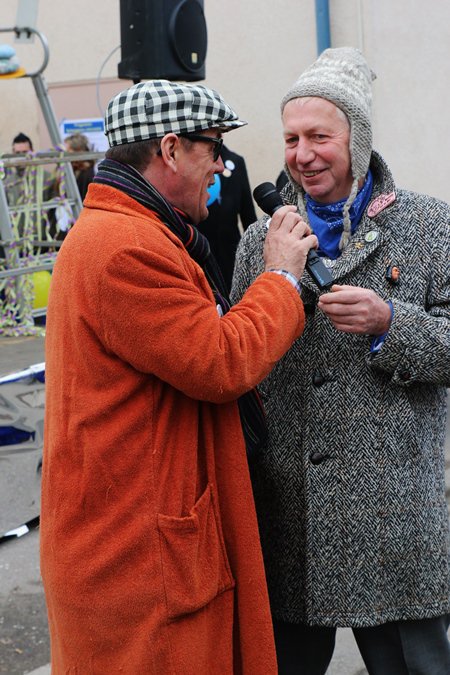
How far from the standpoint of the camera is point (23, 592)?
13.9 feet

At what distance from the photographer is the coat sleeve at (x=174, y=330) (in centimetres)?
195

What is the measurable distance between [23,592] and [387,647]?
2.18 meters

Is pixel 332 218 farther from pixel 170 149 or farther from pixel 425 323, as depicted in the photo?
pixel 170 149

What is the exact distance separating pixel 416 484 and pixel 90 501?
820 mm

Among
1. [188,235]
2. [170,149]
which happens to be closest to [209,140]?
[170,149]

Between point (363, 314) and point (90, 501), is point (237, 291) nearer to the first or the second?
point (363, 314)

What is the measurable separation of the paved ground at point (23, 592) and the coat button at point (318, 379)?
1513mm

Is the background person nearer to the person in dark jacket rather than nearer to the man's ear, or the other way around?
the person in dark jacket

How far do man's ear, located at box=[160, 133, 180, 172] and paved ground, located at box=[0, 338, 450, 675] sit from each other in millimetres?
2151

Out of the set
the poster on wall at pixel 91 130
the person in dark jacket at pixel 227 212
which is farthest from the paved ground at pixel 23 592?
the poster on wall at pixel 91 130

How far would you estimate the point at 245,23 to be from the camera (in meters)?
12.3

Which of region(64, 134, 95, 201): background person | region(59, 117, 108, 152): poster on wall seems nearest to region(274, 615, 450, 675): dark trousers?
region(64, 134, 95, 201): background person

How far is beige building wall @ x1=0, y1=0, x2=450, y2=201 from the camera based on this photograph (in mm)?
11062

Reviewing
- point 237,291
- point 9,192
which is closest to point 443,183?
point 9,192
